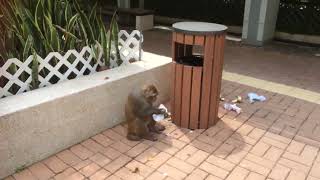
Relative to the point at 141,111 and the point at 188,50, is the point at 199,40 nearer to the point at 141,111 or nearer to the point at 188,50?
the point at 188,50

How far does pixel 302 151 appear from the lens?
11.2 ft

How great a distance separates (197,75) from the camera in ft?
11.4

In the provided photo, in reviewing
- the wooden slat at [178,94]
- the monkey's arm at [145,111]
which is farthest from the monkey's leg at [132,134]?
the wooden slat at [178,94]

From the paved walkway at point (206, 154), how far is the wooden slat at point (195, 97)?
120 mm

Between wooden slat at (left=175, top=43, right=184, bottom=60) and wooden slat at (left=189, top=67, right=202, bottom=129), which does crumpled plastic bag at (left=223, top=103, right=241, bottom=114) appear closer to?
Answer: wooden slat at (left=189, top=67, right=202, bottom=129)

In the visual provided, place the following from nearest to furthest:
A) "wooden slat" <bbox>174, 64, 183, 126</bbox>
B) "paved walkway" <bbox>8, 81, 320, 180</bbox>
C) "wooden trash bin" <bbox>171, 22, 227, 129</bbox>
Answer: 1. "paved walkway" <bbox>8, 81, 320, 180</bbox>
2. "wooden trash bin" <bbox>171, 22, 227, 129</bbox>
3. "wooden slat" <bbox>174, 64, 183, 126</bbox>

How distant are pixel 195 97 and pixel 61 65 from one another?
140cm

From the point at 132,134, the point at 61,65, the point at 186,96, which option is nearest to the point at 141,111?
the point at 132,134

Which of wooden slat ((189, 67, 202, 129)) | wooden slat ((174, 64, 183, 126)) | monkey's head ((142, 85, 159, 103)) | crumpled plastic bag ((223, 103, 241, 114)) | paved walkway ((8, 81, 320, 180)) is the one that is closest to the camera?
paved walkway ((8, 81, 320, 180))

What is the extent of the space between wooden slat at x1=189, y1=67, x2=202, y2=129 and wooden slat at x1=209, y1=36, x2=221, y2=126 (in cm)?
15

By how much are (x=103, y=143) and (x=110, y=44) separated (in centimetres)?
115

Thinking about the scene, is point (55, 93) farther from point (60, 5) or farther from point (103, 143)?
point (60, 5)

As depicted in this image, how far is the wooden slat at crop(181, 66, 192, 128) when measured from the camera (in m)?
3.52

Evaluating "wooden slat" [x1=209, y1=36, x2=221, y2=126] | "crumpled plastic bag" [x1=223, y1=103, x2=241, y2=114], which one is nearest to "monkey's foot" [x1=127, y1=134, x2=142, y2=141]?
"wooden slat" [x1=209, y1=36, x2=221, y2=126]
